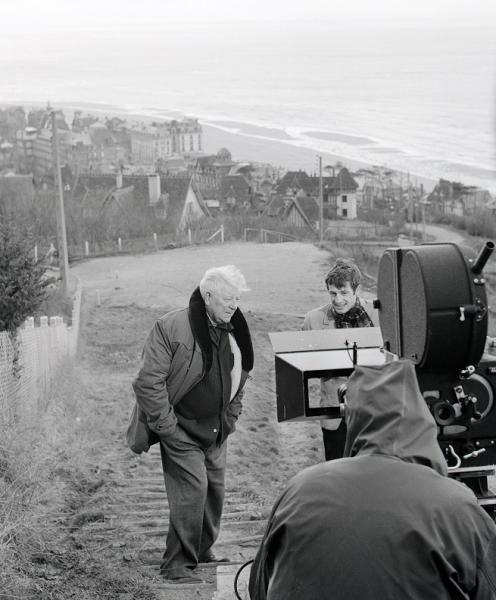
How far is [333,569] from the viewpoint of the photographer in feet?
7.73

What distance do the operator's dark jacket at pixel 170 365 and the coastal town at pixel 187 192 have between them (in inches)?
1398

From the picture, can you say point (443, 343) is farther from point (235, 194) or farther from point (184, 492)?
point (235, 194)

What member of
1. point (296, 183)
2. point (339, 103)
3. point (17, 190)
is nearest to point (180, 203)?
point (17, 190)

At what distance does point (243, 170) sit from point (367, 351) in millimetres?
71270

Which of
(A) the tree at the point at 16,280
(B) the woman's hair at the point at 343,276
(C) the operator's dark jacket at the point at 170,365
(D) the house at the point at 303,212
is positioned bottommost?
(D) the house at the point at 303,212

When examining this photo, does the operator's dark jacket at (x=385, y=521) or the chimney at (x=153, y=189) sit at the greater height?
the operator's dark jacket at (x=385, y=521)

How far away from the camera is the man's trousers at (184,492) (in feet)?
16.7

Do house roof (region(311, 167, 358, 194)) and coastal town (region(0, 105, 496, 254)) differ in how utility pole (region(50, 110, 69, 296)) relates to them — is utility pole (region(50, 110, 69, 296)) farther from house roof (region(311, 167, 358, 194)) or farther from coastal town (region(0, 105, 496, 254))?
house roof (region(311, 167, 358, 194))

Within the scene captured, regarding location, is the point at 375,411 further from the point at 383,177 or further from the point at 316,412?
the point at 383,177

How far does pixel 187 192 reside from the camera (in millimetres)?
58531

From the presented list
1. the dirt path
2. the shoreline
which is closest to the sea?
the shoreline

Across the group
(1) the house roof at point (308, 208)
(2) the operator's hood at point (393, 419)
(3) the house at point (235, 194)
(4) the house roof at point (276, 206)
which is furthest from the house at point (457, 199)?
(2) the operator's hood at point (393, 419)

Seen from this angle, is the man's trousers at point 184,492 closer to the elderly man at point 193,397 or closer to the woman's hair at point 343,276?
the elderly man at point 193,397

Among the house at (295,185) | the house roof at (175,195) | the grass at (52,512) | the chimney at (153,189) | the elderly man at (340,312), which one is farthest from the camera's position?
the house at (295,185)
